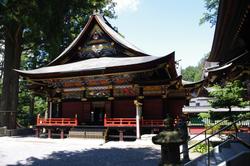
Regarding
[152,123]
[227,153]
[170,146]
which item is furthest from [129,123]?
[170,146]

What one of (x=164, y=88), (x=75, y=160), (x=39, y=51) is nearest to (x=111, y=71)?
(x=164, y=88)

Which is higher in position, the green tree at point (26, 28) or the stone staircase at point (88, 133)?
the green tree at point (26, 28)

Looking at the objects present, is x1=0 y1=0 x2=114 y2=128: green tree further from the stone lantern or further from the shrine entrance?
the stone lantern

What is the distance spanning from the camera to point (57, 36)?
26312 mm

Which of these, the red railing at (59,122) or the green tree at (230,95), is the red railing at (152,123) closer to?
the green tree at (230,95)

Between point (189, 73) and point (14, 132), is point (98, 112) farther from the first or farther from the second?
point (189, 73)

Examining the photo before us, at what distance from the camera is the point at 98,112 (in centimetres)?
2242

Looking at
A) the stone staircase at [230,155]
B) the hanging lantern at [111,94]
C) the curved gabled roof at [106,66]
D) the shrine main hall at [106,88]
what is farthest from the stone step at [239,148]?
the hanging lantern at [111,94]

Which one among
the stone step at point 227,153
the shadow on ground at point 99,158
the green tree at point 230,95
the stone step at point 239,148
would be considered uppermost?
the green tree at point 230,95

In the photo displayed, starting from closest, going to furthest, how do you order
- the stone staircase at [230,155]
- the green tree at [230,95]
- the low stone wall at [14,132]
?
1. the stone staircase at [230,155]
2. the green tree at [230,95]
3. the low stone wall at [14,132]

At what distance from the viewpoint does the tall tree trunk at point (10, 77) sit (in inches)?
993

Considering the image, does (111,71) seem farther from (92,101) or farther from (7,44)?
(7,44)

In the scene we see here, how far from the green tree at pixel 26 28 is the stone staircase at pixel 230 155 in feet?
64.2

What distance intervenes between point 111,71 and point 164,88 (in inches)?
162
